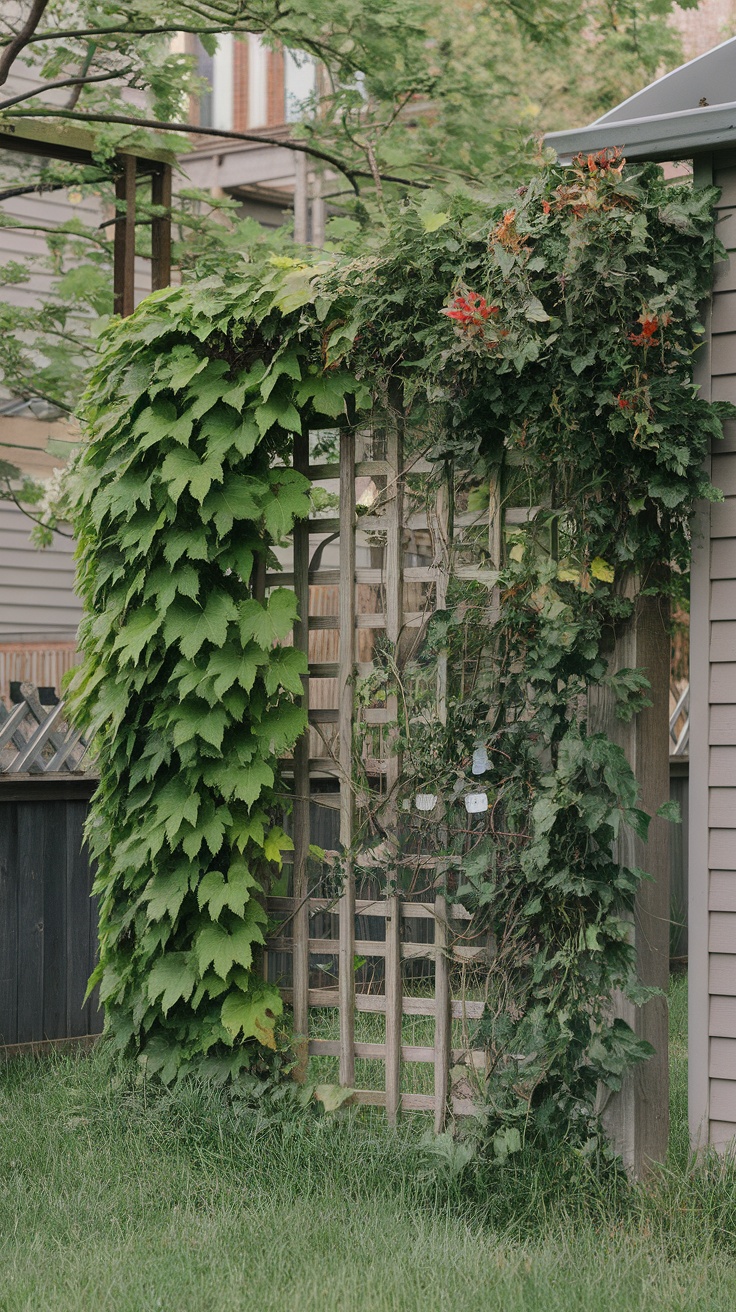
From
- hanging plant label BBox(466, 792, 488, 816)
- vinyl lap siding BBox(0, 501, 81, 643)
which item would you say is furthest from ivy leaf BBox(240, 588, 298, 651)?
vinyl lap siding BBox(0, 501, 81, 643)

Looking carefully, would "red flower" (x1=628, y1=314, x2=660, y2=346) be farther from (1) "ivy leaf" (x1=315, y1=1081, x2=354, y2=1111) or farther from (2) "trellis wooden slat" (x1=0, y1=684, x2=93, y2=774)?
(2) "trellis wooden slat" (x1=0, y1=684, x2=93, y2=774)

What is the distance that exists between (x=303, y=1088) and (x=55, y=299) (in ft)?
28.9

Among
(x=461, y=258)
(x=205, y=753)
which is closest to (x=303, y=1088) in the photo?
(x=205, y=753)

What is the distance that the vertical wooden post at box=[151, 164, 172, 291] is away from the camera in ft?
23.1

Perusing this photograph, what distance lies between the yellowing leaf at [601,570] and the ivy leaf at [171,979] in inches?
74.1

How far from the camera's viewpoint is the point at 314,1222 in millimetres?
3600

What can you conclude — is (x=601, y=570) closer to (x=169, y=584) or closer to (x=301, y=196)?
(x=169, y=584)

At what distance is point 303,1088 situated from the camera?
439 cm

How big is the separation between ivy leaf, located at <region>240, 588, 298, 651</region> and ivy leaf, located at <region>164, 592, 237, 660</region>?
49mm

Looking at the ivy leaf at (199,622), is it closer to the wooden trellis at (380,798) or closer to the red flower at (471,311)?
the wooden trellis at (380,798)

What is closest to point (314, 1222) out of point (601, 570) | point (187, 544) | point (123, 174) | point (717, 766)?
point (717, 766)

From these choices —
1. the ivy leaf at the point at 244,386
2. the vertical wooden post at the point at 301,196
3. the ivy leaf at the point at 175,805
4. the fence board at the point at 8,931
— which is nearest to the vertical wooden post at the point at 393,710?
the ivy leaf at the point at 244,386

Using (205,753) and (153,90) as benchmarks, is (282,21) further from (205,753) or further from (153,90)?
(205,753)

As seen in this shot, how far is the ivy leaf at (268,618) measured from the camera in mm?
4406
